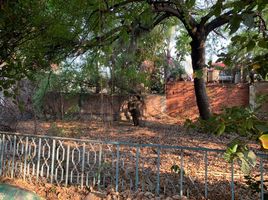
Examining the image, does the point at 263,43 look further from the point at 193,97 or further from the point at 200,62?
the point at 193,97

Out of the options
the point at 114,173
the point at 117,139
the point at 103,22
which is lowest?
the point at 114,173

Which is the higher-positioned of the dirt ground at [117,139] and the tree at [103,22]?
the tree at [103,22]

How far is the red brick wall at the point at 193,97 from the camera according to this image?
43.9 feet

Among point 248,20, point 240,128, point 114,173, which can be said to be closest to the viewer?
point 248,20

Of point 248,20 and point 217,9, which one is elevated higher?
point 217,9

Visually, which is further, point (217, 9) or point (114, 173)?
point (114, 173)

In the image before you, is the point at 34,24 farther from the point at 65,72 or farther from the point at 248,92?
the point at 248,92

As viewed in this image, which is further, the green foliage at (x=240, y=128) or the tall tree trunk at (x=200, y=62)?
the tall tree trunk at (x=200, y=62)

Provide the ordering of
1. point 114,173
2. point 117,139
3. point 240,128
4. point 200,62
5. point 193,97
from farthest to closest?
point 193,97 → point 200,62 → point 117,139 → point 114,173 → point 240,128

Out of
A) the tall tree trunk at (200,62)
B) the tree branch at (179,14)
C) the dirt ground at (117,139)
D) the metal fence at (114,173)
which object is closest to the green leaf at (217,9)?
the metal fence at (114,173)

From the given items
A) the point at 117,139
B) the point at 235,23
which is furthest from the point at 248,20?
the point at 117,139

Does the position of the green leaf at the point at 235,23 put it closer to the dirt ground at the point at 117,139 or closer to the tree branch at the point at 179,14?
the dirt ground at the point at 117,139

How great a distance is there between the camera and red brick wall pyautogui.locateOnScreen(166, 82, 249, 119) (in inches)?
527

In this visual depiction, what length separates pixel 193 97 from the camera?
539 inches
